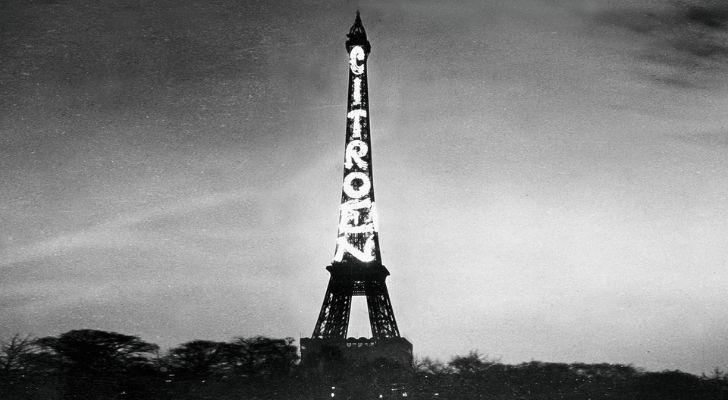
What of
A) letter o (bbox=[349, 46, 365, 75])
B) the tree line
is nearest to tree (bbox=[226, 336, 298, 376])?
the tree line

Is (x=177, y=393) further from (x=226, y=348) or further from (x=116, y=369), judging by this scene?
(x=226, y=348)

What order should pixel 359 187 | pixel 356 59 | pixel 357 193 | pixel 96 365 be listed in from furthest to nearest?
pixel 356 59 → pixel 359 187 → pixel 357 193 → pixel 96 365

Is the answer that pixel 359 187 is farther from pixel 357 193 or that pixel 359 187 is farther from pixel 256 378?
pixel 256 378

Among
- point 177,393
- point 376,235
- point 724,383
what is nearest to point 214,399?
point 177,393

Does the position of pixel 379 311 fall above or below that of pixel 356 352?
above

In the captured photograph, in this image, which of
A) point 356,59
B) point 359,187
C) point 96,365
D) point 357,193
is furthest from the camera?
point 356,59

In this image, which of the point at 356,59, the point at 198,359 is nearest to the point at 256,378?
the point at 198,359
